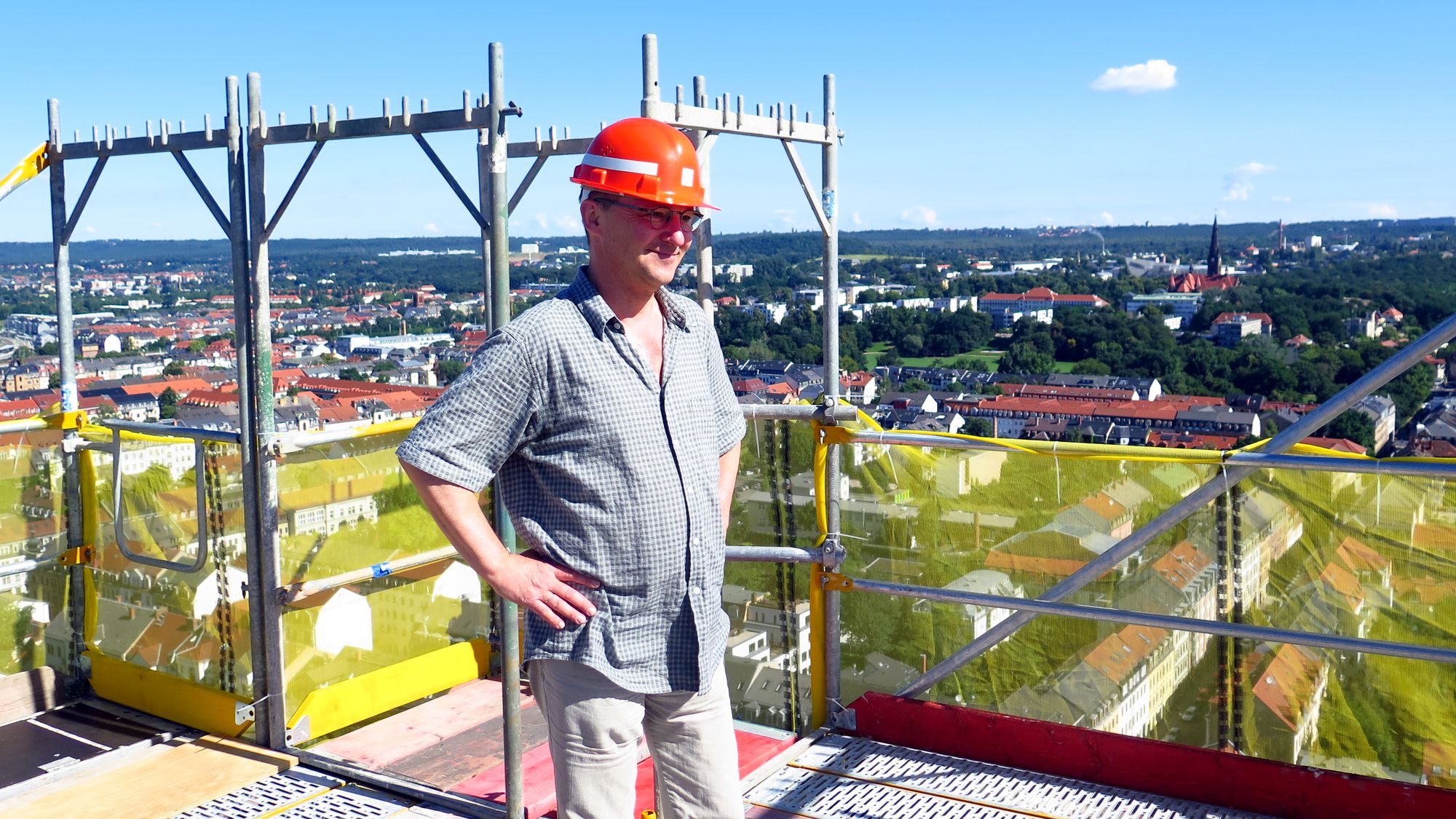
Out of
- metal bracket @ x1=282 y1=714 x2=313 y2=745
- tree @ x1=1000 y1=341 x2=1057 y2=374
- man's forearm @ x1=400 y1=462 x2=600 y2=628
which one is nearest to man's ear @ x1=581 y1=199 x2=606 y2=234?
man's forearm @ x1=400 y1=462 x2=600 y2=628

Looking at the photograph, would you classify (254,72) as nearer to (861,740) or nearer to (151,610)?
(151,610)

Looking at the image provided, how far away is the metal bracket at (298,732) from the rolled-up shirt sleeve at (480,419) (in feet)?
8.89

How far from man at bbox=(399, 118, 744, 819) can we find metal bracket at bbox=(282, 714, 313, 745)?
2488mm

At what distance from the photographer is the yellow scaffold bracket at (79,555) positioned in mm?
5137

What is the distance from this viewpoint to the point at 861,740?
4363 millimetres

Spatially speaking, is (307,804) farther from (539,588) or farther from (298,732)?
(539,588)

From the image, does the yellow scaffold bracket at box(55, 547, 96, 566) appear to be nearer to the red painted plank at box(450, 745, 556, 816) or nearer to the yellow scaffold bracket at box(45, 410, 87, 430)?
the yellow scaffold bracket at box(45, 410, 87, 430)

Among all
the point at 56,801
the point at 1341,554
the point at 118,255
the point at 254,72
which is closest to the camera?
the point at 1341,554

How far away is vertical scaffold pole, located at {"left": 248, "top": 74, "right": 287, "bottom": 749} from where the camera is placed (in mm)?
4305

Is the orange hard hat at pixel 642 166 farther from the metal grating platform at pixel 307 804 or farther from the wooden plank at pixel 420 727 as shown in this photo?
the wooden plank at pixel 420 727

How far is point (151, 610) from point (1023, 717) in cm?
340

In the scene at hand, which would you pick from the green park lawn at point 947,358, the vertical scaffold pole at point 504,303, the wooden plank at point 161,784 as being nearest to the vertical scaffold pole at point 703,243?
the vertical scaffold pole at point 504,303

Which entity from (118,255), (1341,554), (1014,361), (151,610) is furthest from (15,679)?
(118,255)

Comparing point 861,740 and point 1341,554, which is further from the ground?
point 1341,554
